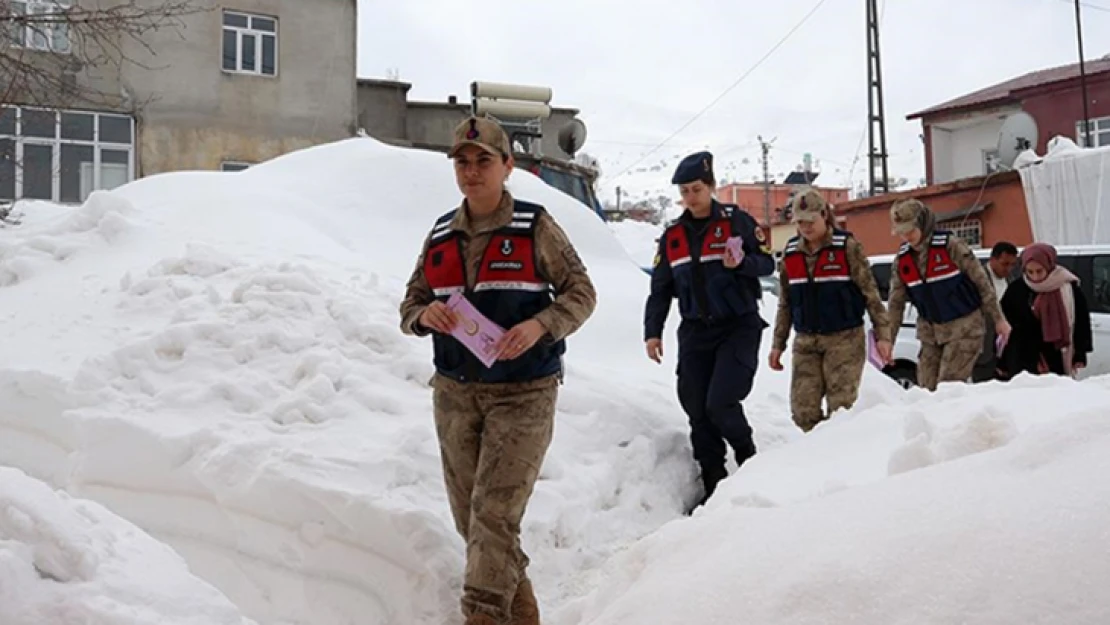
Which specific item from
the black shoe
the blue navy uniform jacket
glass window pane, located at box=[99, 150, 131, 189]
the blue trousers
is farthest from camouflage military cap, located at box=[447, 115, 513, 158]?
glass window pane, located at box=[99, 150, 131, 189]

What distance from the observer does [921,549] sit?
1.73 metres

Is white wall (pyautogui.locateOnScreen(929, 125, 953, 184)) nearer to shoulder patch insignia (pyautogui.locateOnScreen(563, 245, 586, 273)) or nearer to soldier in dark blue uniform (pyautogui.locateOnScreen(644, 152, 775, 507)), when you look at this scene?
soldier in dark blue uniform (pyautogui.locateOnScreen(644, 152, 775, 507))

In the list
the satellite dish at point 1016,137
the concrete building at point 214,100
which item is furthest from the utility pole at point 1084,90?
the concrete building at point 214,100

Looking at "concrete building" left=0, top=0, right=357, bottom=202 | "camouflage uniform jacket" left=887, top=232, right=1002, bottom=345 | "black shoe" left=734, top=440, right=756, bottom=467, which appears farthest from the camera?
"concrete building" left=0, top=0, right=357, bottom=202

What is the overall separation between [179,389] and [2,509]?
2618 millimetres

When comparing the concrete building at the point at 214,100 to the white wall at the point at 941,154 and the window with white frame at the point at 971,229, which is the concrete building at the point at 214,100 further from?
the white wall at the point at 941,154

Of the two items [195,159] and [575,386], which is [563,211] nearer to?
[575,386]

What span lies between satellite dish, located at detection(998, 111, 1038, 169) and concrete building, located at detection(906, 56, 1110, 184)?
434 centimetres

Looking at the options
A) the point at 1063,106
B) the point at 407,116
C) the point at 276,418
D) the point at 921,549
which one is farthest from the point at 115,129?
the point at 1063,106

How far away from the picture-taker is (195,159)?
818 inches

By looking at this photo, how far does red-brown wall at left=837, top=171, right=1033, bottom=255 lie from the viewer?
17.5 metres

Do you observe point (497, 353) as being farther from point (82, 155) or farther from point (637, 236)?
point (637, 236)

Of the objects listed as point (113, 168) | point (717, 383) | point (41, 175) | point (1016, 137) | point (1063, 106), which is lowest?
point (717, 383)

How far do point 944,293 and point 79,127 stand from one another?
20.2 meters
